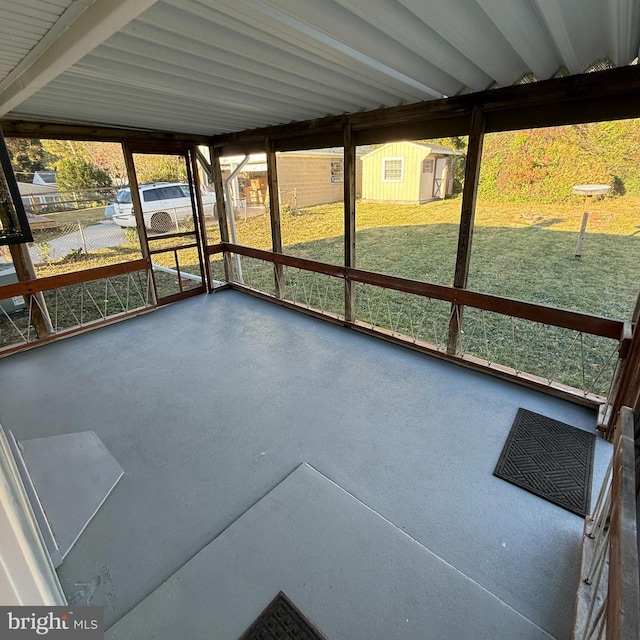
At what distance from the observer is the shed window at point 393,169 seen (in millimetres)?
8578

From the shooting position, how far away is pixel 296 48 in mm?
1938

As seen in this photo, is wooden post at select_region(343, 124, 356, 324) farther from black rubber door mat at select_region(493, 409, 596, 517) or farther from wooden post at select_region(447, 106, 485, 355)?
black rubber door mat at select_region(493, 409, 596, 517)

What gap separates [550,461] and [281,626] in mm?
1862

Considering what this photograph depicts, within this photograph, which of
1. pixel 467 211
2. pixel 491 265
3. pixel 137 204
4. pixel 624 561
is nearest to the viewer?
pixel 624 561

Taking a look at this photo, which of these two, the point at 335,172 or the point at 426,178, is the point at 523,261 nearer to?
the point at 426,178

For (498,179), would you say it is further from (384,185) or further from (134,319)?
(134,319)

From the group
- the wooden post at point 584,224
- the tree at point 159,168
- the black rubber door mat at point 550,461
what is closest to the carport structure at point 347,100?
the tree at point 159,168

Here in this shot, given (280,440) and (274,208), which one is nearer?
(280,440)

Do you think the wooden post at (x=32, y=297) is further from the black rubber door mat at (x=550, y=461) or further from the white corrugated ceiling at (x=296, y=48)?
the black rubber door mat at (x=550, y=461)

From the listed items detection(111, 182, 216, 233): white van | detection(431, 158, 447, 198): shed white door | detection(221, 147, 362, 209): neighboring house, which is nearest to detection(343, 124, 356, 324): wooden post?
detection(111, 182, 216, 233): white van

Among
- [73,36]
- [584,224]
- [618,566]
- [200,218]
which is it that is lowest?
[618,566]

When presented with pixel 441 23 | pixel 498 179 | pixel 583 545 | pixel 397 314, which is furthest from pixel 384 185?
pixel 583 545

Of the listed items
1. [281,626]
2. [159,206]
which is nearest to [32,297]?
[159,206]

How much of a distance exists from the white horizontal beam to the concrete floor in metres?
2.27
